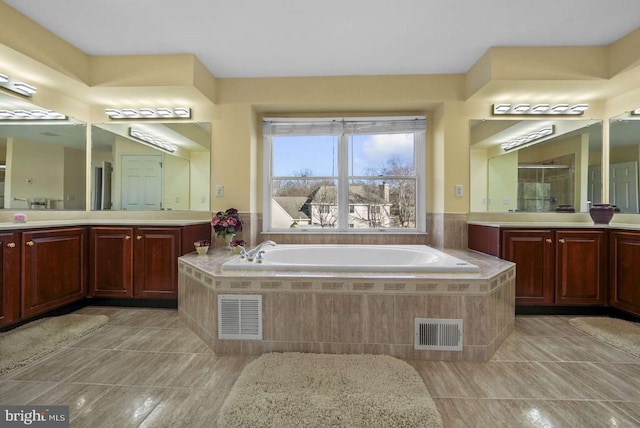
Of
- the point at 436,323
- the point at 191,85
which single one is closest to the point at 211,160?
the point at 191,85

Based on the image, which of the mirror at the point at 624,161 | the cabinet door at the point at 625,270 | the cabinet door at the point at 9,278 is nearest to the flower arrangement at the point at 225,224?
the cabinet door at the point at 9,278

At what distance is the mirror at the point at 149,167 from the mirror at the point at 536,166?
3006 millimetres

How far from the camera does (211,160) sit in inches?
132

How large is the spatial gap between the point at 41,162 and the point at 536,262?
4756 mm

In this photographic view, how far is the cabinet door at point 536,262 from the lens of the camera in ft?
8.95

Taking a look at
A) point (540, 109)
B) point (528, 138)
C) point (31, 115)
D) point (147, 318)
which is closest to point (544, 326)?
point (528, 138)

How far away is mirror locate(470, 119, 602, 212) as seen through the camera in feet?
10.6

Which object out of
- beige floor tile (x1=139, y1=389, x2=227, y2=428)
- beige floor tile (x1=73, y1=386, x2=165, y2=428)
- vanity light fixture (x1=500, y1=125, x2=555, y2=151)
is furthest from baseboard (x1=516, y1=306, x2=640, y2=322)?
beige floor tile (x1=73, y1=386, x2=165, y2=428)

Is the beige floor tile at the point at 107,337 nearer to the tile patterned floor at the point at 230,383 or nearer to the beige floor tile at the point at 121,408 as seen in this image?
the tile patterned floor at the point at 230,383

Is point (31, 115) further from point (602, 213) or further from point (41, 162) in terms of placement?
point (602, 213)

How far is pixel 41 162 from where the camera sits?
9.63 feet

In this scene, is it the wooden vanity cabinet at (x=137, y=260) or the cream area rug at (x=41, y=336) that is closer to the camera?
the cream area rug at (x=41, y=336)

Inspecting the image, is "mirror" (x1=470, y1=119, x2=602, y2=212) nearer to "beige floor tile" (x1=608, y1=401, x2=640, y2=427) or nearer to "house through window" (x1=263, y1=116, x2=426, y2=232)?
"house through window" (x1=263, y1=116, x2=426, y2=232)

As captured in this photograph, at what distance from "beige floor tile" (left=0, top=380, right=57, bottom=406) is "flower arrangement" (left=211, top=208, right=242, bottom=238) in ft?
5.45
